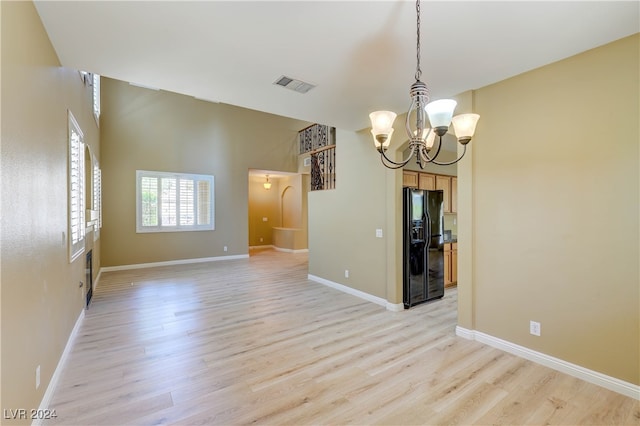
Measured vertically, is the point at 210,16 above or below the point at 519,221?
above

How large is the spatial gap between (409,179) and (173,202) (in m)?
6.16

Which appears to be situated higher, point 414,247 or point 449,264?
point 414,247

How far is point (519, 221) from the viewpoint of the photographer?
293cm

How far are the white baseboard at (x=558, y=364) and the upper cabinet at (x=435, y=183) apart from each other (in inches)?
96.3

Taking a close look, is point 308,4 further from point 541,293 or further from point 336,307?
point 336,307

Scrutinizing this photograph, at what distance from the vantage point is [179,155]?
25.9 feet

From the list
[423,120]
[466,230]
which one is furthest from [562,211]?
[423,120]

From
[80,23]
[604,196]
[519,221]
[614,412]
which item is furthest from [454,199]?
[80,23]

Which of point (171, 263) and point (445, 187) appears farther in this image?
point (171, 263)

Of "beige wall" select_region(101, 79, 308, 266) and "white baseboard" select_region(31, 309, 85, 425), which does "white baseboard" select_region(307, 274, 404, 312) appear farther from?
"beige wall" select_region(101, 79, 308, 266)

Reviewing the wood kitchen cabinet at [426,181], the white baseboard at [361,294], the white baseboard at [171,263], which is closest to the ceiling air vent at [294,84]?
the wood kitchen cabinet at [426,181]

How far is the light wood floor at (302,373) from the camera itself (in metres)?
2.08

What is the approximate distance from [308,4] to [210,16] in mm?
708

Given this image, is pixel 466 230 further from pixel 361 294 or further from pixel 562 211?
pixel 361 294
